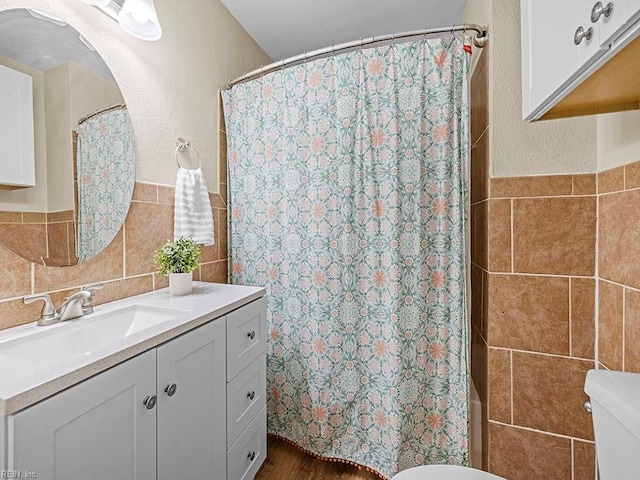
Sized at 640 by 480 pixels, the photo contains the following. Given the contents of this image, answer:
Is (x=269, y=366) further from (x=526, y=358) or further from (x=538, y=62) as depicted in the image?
(x=538, y=62)

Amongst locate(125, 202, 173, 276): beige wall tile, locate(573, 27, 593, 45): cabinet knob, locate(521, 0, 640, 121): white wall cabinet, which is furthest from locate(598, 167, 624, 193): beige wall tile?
locate(125, 202, 173, 276): beige wall tile

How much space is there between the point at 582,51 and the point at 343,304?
1.27 metres

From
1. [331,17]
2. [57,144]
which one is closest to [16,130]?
[57,144]

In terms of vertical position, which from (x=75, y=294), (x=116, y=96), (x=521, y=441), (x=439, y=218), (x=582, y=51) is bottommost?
(x=521, y=441)

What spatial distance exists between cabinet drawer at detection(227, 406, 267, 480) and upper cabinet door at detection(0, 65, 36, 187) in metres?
1.19

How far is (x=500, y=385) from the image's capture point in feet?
4.31

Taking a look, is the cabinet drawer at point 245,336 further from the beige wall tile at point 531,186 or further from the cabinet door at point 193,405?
the beige wall tile at point 531,186

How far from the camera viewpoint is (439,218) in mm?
1456

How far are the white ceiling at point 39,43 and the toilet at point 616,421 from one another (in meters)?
1.86

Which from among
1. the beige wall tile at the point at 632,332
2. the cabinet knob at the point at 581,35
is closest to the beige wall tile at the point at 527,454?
the beige wall tile at the point at 632,332

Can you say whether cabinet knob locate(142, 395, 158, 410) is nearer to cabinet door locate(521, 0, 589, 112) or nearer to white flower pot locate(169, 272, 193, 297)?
white flower pot locate(169, 272, 193, 297)

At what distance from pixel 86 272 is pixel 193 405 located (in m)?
0.64

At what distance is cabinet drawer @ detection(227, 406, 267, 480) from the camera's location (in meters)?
1.27

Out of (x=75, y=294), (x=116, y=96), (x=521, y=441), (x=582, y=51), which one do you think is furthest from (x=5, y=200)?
(x=521, y=441)
